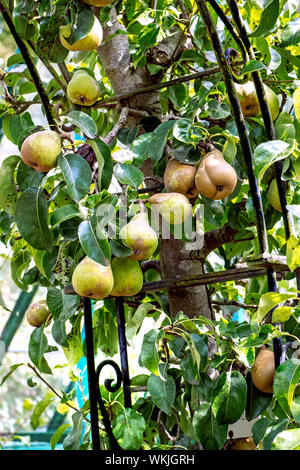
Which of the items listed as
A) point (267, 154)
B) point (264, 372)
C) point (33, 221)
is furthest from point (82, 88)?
point (264, 372)

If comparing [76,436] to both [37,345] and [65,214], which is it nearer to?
[37,345]

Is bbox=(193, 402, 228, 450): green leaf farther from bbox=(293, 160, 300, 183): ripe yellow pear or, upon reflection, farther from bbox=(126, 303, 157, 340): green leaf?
bbox=(293, 160, 300, 183): ripe yellow pear

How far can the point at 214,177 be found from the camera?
71 cm

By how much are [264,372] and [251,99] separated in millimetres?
364

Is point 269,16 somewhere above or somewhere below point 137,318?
above

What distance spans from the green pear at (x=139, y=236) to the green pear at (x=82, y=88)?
0.80ft

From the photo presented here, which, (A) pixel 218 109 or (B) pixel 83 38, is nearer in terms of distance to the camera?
(B) pixel 83 38

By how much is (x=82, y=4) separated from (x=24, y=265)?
23.2 inches

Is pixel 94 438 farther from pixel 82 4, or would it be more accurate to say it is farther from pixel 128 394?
pixel 82 4

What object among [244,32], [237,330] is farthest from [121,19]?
[237,330]

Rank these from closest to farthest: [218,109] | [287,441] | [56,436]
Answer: [287,441] < [218,109] < [56,436]

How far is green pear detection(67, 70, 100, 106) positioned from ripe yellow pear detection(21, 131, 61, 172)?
16 centimetres

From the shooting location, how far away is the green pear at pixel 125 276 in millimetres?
715

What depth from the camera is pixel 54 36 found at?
0.75m
